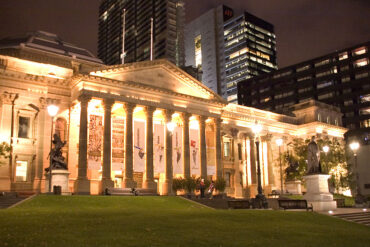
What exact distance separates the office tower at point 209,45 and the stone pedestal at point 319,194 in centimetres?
13531

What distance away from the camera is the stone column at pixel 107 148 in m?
43.7

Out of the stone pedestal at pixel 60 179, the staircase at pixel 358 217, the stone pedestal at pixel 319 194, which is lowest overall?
the staircase at pixel 358 217

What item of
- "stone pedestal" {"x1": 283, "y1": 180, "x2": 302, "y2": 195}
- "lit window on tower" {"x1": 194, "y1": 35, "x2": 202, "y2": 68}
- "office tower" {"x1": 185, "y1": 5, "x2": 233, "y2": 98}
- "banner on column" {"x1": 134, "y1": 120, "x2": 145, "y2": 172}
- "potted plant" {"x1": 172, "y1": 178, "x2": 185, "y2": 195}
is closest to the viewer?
"potted plant" {"x1": 172, "y1": 178, "x2": 185, "y2": 195}

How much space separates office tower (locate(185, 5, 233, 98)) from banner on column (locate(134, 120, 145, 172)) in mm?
120621

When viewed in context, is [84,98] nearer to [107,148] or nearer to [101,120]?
[101,120]

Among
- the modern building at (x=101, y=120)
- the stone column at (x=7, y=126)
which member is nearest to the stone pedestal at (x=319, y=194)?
the modern building at (x=101, y=120)

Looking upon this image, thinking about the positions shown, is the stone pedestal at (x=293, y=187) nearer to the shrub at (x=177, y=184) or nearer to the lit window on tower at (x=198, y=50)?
the shrub at (x=177, y=184)

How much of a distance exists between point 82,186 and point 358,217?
2669cm

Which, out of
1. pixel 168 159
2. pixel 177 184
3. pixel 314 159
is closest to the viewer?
pixel 314 159

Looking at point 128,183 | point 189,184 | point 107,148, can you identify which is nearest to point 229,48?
point 189,184

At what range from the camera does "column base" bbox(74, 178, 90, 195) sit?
41.3 m

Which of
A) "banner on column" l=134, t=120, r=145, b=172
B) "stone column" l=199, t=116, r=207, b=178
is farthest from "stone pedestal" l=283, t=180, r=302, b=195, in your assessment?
"banner on column" l=134, t=120, r=145, b=172

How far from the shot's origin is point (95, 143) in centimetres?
4509

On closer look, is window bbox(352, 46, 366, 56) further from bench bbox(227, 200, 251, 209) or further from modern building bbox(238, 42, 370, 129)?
bench bbox(227, 200, 251, 209)
